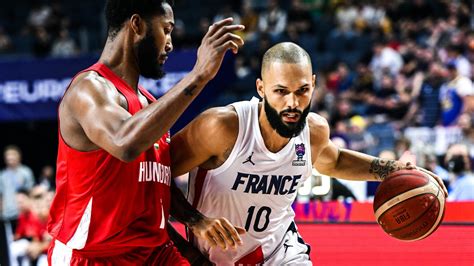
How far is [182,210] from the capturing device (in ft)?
14.0

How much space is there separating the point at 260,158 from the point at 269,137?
5.3 inches

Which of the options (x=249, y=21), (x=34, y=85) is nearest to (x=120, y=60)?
(x=34, y=85)

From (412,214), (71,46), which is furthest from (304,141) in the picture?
(71,46)

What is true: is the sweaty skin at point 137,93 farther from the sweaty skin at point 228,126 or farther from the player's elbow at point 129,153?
the sweaty skin at point 228,126

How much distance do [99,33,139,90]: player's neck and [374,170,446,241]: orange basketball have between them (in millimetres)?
1546

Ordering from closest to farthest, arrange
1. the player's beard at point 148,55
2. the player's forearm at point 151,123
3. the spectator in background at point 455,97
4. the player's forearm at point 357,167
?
1. the player's forearm at point 151,123
2. the player's beard at point 148,55
3. the player's forearm at point 357,167
4. the spectator in background at point 455,97

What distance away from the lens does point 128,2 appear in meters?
4.01

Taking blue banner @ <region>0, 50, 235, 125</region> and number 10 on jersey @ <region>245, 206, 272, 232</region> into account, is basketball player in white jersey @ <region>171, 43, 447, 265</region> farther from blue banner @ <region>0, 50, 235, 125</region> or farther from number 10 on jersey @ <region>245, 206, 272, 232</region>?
blue banner @ <region>0, 50, 235, 125</region>

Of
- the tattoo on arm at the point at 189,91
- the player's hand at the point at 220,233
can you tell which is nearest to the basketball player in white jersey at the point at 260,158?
the player's hand at the point at 220,233

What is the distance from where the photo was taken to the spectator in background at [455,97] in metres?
11.8

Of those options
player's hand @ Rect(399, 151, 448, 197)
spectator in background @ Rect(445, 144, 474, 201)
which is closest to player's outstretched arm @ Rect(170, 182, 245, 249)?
player's hand @ Rect(399, 151, 448, 197)

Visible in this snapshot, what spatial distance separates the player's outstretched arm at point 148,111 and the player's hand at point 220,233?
67cm

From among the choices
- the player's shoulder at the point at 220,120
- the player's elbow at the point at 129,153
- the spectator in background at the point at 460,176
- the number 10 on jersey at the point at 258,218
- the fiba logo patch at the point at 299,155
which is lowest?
the spectator in background at the point at 460,176

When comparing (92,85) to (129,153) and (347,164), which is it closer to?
(129,153)
